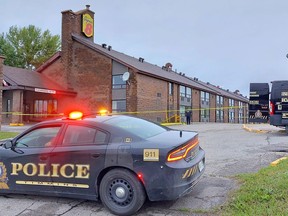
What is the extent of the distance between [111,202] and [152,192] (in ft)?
2.20

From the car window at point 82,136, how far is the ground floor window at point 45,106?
26399mm

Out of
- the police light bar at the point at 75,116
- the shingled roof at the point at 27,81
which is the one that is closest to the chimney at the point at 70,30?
the shingled roof at the point at 27,81

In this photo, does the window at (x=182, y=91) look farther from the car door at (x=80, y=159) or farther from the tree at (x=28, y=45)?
the car door at (x=80, y=159)

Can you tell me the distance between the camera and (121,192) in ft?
14.9

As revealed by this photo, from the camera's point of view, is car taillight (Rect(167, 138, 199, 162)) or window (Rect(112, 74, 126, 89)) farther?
window (Rect(112, 74, 126, 89))

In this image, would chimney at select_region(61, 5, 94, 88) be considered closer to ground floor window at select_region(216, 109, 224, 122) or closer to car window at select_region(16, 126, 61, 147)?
ground floor window at select_region(216, 109, 224, 122)

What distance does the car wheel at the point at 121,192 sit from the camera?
4449 millimetres

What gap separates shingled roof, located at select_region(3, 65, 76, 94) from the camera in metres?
25.4

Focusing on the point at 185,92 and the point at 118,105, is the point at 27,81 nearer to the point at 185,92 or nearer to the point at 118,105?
the point at 118,105

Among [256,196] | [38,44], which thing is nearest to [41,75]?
[38,44]

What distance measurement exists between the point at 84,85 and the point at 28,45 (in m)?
26.7

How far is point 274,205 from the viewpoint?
13.8ft

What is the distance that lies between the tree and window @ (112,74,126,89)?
27.4m

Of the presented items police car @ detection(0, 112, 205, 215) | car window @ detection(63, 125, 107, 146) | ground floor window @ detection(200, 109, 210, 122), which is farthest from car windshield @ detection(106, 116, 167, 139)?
ground floor window @ detection(200, 109, 210, 122)
